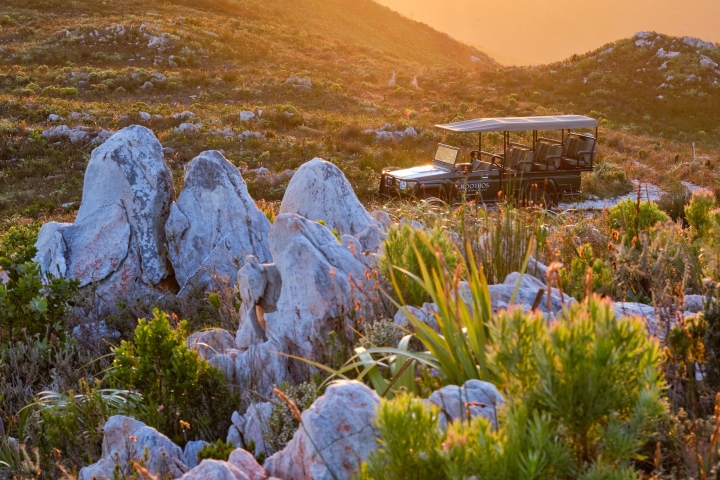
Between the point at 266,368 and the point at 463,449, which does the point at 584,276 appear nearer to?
the point at 266,368

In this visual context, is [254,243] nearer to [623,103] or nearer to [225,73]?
[225,73]

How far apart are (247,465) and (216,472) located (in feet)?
1.17

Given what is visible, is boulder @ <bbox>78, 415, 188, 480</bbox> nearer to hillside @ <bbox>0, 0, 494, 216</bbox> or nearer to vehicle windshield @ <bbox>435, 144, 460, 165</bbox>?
vehicle windshield @ <bbox>435, 144, 460, 165</bbox>

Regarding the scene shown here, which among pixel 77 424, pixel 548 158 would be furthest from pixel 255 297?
pixel 548 158

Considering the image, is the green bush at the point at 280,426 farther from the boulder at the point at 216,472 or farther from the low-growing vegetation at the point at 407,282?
the boulder at the point at 216,472

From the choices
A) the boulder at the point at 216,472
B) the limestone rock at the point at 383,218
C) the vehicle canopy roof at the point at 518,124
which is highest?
the vehicle canopy roof at the point at 518,124

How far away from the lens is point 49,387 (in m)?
5.53

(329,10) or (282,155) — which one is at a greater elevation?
(329,10)

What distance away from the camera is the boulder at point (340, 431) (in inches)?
99.2

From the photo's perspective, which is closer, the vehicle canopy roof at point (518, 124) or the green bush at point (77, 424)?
the green bush at point (77, 424)

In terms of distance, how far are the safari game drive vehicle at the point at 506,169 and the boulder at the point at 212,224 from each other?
5.90 m

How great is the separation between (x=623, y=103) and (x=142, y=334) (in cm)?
4201

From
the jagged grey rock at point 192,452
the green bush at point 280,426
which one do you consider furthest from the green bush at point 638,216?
the jagged grey rock at point 192,452

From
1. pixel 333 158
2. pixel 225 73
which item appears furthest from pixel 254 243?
pixel 225 73
